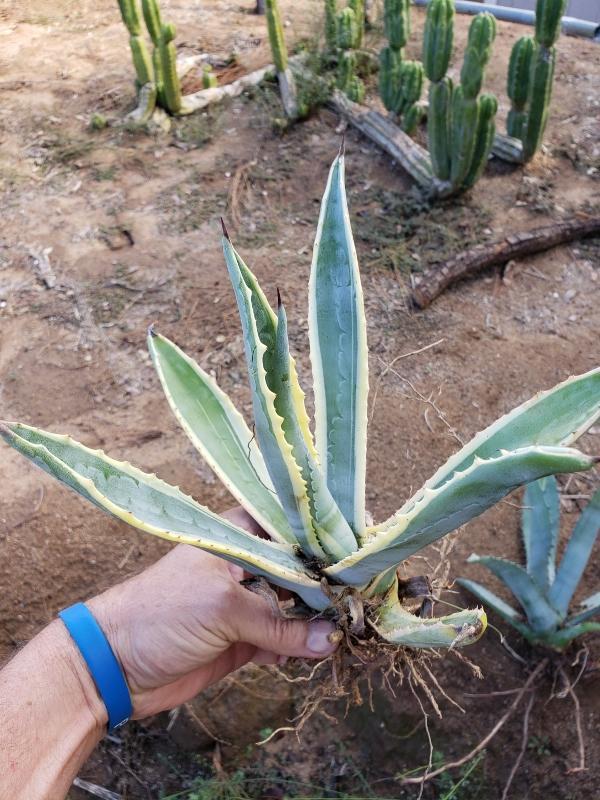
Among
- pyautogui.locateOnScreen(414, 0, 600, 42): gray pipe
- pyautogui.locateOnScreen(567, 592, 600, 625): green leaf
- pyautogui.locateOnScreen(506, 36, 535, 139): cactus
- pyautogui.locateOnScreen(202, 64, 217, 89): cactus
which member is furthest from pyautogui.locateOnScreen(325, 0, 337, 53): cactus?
pyautogui.locateOnScreen(567, 592, 600, 625): green leaf

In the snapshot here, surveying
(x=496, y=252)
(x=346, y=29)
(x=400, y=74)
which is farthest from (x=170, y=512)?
(x=346, y=29)

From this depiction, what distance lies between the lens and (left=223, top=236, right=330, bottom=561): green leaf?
1115mm

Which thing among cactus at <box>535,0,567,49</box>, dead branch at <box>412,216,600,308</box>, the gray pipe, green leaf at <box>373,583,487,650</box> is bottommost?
dead branch at <box>412,216,600,308</box>

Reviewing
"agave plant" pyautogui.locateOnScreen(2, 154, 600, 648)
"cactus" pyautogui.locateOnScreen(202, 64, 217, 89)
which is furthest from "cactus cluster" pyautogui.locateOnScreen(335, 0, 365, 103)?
"agave plant" pyautogui.locateOnScreen(2, 154, 600, 648)

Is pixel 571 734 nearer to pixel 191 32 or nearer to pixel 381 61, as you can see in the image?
pixel 381 61

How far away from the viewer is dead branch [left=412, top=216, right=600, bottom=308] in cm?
309

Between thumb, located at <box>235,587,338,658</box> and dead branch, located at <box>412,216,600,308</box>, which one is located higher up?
thumb, located at <box>235,587,338,658</box>

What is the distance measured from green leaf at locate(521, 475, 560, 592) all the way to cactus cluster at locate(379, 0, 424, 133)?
2653 mm

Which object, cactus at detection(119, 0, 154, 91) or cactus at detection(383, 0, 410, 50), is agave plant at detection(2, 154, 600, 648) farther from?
cactus at detection(119, 0, 154, 91)

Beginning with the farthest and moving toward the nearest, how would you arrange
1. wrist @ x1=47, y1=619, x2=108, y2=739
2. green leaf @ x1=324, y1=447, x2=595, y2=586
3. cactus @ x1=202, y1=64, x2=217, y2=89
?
cactus @ x1=202, y1=64, x2=217, y2=89, wrist @ x1=47, y1=619, x2=108, y2=739, green leaf @ x1=324, y1=447, x2=595, y2=586

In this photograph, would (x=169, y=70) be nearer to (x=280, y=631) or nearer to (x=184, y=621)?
(x=184, y=621)

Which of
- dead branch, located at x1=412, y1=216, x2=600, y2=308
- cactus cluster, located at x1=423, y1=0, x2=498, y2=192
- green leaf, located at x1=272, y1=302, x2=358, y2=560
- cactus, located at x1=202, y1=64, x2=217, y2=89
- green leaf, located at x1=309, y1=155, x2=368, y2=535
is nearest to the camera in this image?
green leaf, located at x1=272, y1=302, x2=358, y2=560

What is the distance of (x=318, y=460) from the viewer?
1.39 meters

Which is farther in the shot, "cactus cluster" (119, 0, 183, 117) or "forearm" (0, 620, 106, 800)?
"cactus cluster" (119, 0, 183, 117)
